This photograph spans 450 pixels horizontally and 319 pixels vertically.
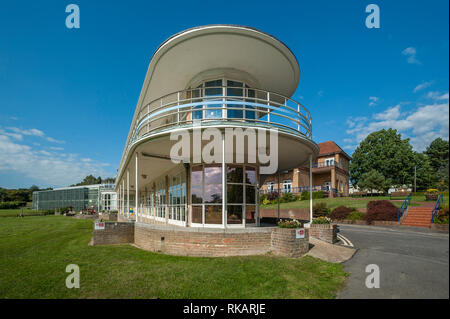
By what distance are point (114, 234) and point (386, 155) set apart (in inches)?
427

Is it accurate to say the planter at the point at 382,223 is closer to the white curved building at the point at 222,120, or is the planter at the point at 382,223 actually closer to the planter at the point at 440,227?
the white curved building at the point at 222,120

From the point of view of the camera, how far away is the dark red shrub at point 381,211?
639 inches

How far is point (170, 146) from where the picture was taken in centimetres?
1069

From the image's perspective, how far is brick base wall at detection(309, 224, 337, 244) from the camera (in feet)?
32.8

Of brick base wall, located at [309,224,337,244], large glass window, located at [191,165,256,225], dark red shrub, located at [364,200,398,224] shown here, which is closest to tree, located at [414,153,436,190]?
brick base wall, located at [309,224,337,244]

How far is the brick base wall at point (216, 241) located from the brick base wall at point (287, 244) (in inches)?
10.3

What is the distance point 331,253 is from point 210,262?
154 inches

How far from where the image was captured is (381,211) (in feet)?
56.3

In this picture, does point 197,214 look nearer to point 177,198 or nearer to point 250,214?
point 250,214

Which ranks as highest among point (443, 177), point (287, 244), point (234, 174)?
point (234, 174)

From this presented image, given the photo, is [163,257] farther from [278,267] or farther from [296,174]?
[296,174]

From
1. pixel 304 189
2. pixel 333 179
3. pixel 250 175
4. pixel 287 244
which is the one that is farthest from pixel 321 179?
pixel 287 244
